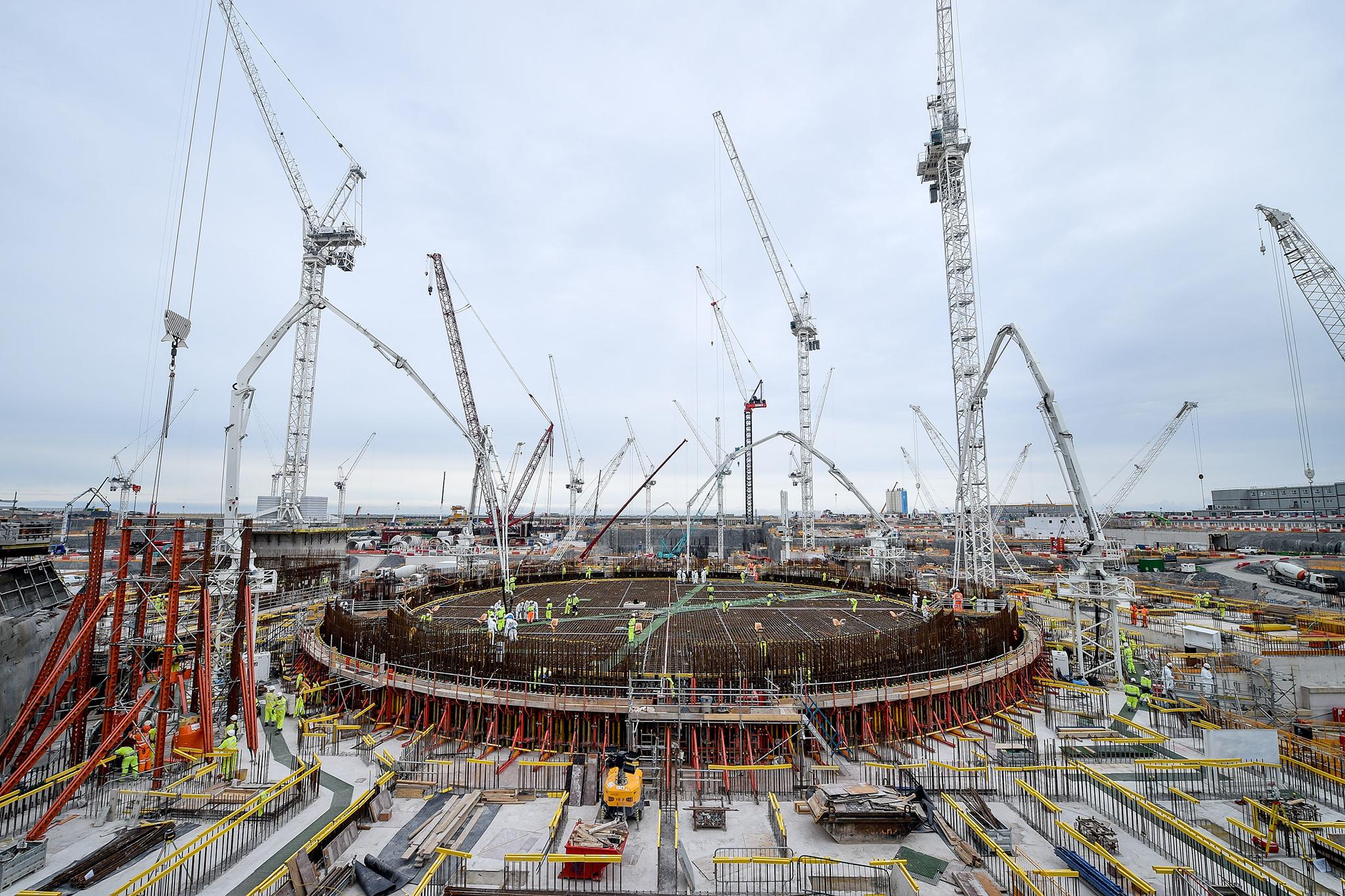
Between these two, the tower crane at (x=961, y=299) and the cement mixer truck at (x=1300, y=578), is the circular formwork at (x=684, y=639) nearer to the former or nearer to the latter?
the tower crane at (x=961, y=299)

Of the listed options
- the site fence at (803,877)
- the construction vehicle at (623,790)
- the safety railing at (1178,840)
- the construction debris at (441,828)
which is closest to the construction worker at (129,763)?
the construction debris at (441,828)

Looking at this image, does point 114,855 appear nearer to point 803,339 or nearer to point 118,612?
point 118,612

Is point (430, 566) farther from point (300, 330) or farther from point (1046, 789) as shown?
point (1046, 789)

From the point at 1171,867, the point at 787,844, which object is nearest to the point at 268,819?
the point at 787,844

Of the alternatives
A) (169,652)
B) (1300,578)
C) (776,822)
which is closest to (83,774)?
(169,652)

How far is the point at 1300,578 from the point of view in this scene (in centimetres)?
3828

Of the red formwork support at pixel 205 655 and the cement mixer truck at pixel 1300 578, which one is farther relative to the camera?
the cement mixer truck at pixel 1300 578

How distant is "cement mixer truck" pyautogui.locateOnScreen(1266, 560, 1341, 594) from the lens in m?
35.9

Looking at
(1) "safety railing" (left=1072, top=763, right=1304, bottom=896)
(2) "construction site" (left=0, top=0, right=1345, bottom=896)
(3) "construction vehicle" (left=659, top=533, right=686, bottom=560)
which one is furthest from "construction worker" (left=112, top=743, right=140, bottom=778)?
(3) "construction vehicle" (left=659, top=533, right=686, bottom=560)

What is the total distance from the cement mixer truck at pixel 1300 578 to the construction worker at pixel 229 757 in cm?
5435

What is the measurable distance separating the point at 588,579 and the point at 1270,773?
3699 centimetres

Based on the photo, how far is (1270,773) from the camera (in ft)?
45.5

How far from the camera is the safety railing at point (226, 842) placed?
30.3 ft

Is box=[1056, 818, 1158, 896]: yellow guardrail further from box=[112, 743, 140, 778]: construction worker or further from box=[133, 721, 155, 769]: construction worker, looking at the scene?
box=[133, 721, 155, 769]: construction worker
